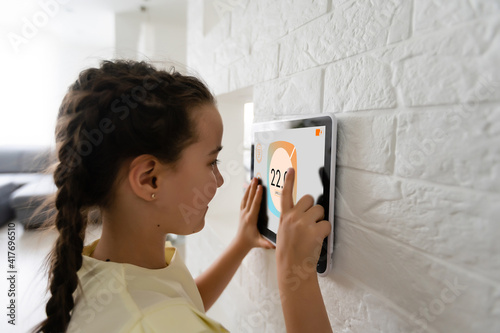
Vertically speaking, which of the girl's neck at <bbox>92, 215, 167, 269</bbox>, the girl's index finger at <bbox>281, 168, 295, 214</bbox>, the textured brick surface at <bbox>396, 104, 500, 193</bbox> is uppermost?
the textured brick surface at <bbox>396, 104, 500, 193</bbox>

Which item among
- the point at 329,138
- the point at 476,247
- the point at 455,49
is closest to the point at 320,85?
the point at 329,138

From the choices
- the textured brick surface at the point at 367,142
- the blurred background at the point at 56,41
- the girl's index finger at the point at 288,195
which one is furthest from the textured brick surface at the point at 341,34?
the blurred background at the point at 56,41

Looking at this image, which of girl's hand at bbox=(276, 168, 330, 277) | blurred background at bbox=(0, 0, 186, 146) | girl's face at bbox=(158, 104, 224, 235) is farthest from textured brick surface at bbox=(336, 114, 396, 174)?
blurred background at bbox=(0, 0, 186, 146)

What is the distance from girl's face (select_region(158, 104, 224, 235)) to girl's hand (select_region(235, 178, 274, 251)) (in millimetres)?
187

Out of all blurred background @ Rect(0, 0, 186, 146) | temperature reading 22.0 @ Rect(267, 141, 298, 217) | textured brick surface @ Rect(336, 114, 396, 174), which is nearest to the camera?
textured brick surface @ Rect(336, 114, 396, 174)

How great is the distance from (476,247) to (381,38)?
0.99 feet

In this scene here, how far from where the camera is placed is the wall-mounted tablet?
0.55 metres

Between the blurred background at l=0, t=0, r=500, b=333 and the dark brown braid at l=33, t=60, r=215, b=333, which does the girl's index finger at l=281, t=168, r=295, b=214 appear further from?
the dark brown braid at l=33, t=60, r=215, b=333

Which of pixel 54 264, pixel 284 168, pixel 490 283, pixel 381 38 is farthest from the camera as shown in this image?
pixel 284 168

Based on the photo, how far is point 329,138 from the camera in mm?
539

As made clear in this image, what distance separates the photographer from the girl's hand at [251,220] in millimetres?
812

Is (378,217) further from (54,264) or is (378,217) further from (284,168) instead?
(54,264)

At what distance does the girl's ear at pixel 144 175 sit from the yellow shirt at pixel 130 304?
0.13m

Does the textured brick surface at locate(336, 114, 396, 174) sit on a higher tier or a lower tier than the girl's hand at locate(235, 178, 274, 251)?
higher
